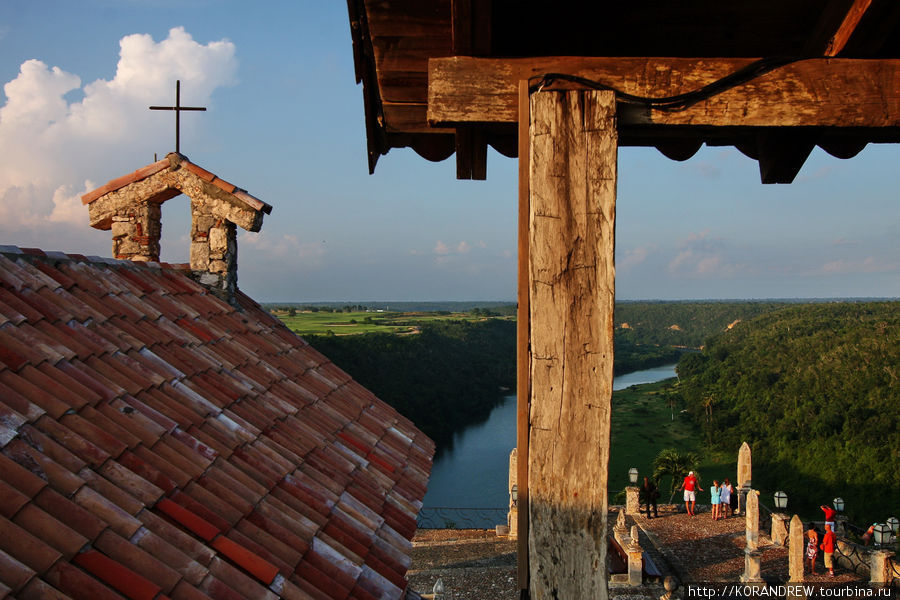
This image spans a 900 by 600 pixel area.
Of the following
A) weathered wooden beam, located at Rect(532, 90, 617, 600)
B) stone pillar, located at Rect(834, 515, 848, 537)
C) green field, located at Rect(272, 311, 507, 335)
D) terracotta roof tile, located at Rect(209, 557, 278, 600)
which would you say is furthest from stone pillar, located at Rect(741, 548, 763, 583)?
green field, located at Rect(272, 311, 507, 335)

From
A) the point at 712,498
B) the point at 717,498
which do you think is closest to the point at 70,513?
the point at 712,498

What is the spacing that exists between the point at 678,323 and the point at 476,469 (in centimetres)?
10873

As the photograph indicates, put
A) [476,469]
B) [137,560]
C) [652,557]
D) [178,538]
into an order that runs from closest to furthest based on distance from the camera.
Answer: [137,560] → [178,538] → [652,557] → [476,469]

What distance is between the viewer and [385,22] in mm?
2092

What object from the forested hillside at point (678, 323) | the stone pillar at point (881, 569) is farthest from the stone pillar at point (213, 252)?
the forested hillside at point (678, 323)

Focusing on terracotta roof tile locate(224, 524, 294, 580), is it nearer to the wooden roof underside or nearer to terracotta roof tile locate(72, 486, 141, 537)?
terracotta roof tile locate(72, 486, 141, 537)

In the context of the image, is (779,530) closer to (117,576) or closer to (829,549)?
(829,549)

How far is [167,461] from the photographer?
2850 mm

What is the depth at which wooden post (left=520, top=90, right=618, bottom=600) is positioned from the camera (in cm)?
185

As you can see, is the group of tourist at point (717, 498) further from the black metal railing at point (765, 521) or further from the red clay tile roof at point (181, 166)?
the red clay tile roof at point (181, 166)

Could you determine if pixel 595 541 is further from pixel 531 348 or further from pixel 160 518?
pixel 160 518

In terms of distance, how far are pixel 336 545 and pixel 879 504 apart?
30.1 metres

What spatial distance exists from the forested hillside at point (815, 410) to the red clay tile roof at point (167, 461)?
2759 centimetres

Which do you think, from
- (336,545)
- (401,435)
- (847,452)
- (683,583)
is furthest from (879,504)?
(336,545)
